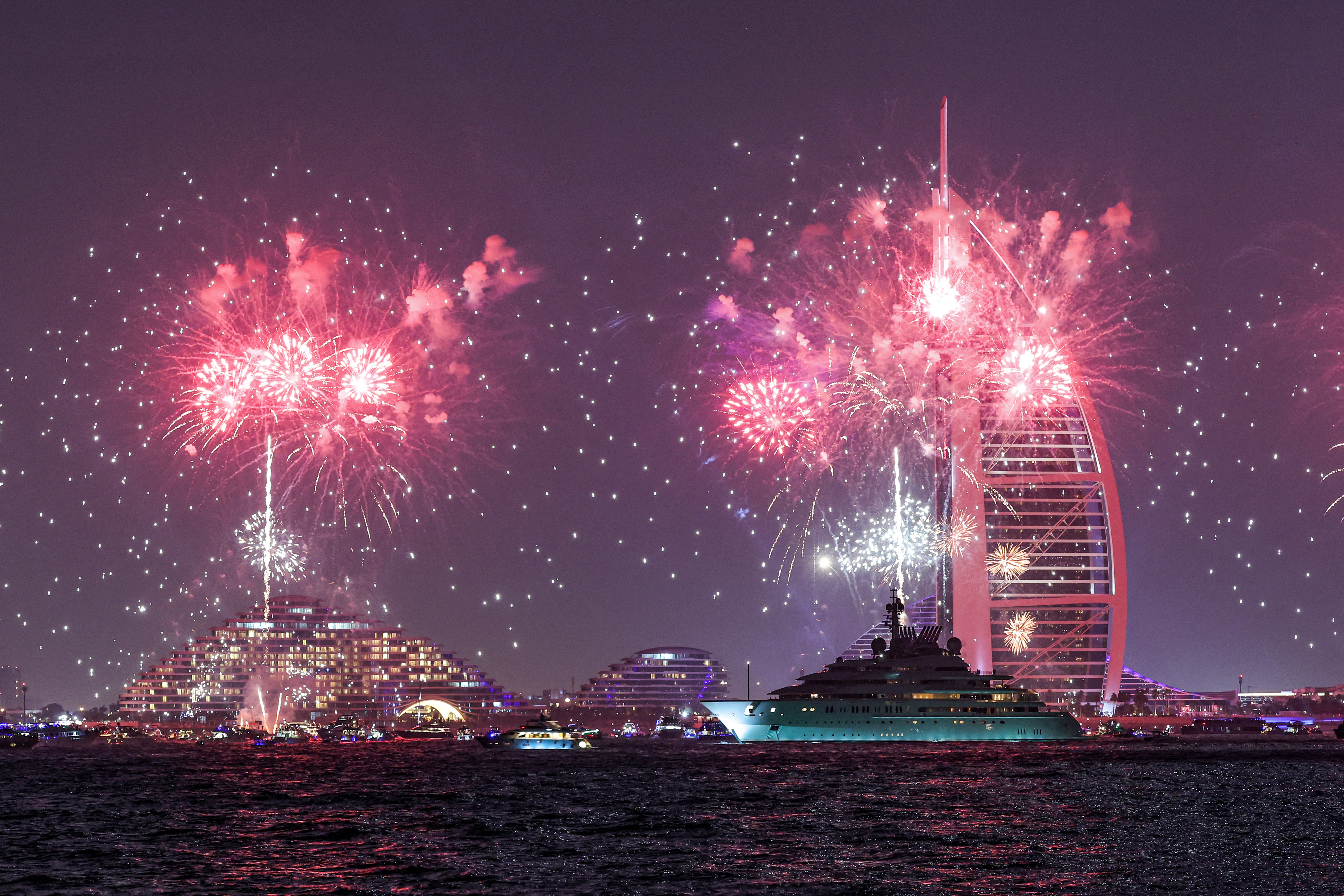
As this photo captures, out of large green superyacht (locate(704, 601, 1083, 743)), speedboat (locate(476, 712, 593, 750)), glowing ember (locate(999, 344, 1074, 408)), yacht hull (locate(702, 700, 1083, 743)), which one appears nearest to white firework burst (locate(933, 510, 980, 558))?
large green superyacht (locate(704, 601, 1083, 743))

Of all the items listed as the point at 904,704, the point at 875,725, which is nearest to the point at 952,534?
the point at 904,704

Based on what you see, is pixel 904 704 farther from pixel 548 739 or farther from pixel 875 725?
pixel 548 739

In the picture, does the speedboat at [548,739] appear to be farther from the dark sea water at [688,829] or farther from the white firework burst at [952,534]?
the dark sea water at [688,829]

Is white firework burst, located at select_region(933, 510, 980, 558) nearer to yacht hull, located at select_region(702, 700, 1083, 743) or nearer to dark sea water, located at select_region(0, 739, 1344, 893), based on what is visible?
yacht hull, located at select_region(702, 700, 1083, 743)

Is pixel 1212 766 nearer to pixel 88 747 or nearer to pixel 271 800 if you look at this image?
pixel 271 800

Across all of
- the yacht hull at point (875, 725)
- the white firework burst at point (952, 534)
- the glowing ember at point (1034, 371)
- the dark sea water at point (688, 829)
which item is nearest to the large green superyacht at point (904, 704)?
the yacht hull at point (875, 725)
